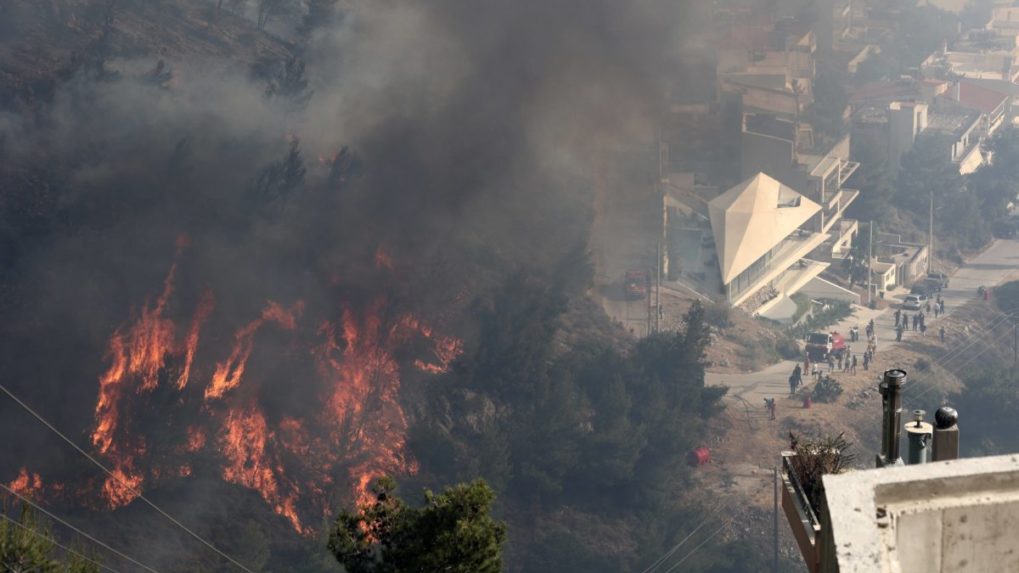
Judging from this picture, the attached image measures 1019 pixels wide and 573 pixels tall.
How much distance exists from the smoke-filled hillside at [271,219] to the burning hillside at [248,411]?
0.09 metres

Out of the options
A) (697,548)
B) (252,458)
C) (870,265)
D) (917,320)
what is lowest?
(697,548)

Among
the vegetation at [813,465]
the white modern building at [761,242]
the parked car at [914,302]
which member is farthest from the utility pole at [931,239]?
the vegetation at [813,465]

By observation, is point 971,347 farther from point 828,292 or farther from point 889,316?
point 828,292

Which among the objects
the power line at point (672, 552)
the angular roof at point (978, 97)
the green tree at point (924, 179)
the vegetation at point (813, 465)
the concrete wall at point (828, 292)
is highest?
the angular roof at point (978, 97)

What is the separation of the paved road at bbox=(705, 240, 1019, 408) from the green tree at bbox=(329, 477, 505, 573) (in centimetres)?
4137

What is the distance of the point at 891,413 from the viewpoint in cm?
1152

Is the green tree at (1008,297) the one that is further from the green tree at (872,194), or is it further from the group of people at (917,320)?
the green tree at (872,194)

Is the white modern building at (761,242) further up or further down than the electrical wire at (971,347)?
further up

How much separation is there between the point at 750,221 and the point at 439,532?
183 feet

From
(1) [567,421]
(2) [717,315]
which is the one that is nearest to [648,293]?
(2) [717,315]

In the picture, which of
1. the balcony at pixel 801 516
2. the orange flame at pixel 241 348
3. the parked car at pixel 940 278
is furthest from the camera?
the parked car at pixel 940 278

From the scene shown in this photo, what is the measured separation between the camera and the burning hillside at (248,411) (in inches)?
1606

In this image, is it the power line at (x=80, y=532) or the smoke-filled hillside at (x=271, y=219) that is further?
the smoke-filled hillside at (x=271, y=219)

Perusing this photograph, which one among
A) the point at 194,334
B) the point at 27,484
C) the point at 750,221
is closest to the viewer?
the point at 27,484
